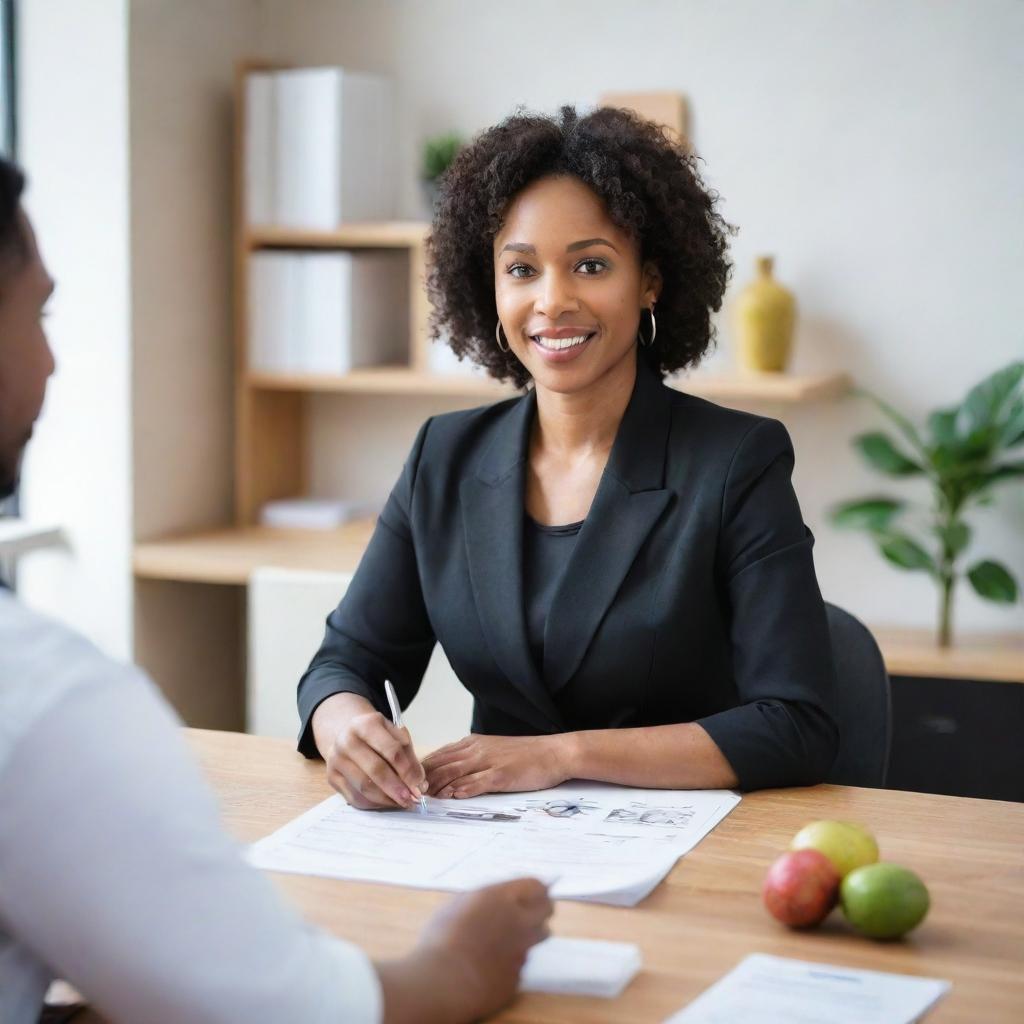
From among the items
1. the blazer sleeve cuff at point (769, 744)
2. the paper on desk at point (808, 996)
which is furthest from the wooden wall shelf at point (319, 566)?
the paper on desk at point (808, 996)

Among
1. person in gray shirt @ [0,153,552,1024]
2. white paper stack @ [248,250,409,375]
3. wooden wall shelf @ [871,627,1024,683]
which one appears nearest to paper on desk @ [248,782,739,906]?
person in gray shirt @ [0,153,552,1024]

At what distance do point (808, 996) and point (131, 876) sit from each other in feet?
1.84

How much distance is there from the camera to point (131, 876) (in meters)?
0.82

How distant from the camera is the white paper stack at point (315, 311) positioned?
3516 mm

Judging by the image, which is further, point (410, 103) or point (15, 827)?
point (410, 103)

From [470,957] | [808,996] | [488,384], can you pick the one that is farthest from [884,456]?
[470,957]

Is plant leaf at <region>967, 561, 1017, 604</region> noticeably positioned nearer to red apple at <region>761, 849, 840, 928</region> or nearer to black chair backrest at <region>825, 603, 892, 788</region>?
black chair backrest at <region>825, 603, 892, 788</region>

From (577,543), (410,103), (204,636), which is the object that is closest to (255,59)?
(410,103)

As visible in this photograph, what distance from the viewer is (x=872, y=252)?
3.36m

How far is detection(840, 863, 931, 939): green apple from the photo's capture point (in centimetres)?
122

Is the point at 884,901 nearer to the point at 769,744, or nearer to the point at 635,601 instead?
the point at 769,744

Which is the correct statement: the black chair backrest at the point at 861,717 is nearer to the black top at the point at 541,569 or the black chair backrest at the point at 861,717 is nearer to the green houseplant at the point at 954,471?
the black top at the point at 541,569

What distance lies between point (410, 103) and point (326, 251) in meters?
0.42

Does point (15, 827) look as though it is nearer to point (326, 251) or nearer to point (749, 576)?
point (749, 576)
